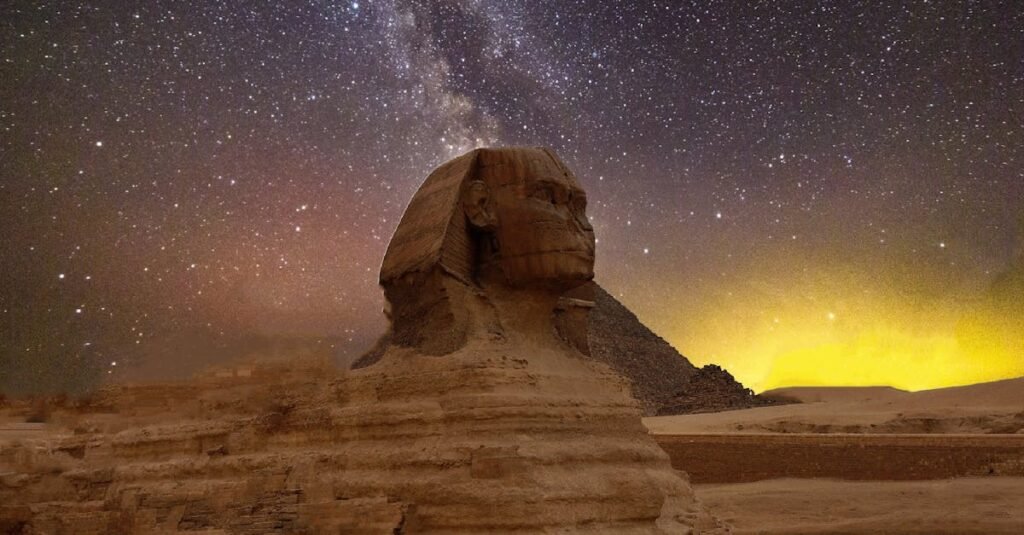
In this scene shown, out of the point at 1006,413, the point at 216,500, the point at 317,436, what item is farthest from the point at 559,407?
the point at 1006,413

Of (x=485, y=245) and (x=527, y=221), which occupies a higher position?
→ (x=527, y=221)

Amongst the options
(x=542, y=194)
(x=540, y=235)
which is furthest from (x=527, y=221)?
(x=542, y=194)

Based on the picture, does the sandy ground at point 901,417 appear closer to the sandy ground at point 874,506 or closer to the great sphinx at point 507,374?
the sandy ground at point 874,506

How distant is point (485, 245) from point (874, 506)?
706cm

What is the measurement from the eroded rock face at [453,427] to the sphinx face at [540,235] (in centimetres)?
1

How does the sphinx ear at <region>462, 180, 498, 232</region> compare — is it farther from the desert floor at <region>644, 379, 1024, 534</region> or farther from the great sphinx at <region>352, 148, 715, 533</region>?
the desert floor at <region>644, 379, 1024, 534</region>

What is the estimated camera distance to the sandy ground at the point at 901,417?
63.0ft

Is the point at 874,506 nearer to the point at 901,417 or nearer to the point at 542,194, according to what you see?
the point at 542,194

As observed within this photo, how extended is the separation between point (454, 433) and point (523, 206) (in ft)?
6.13

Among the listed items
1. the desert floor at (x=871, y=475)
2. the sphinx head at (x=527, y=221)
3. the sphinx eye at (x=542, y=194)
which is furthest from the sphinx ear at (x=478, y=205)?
the desert floor at (x=871, y=475)

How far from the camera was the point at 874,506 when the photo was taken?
10570mm

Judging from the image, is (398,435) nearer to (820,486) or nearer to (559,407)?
(559,407)

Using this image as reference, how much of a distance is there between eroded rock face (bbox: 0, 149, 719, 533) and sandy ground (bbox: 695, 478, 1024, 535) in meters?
3.60

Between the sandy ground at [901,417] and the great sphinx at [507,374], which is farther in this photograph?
the sandy ground at [901,417]
